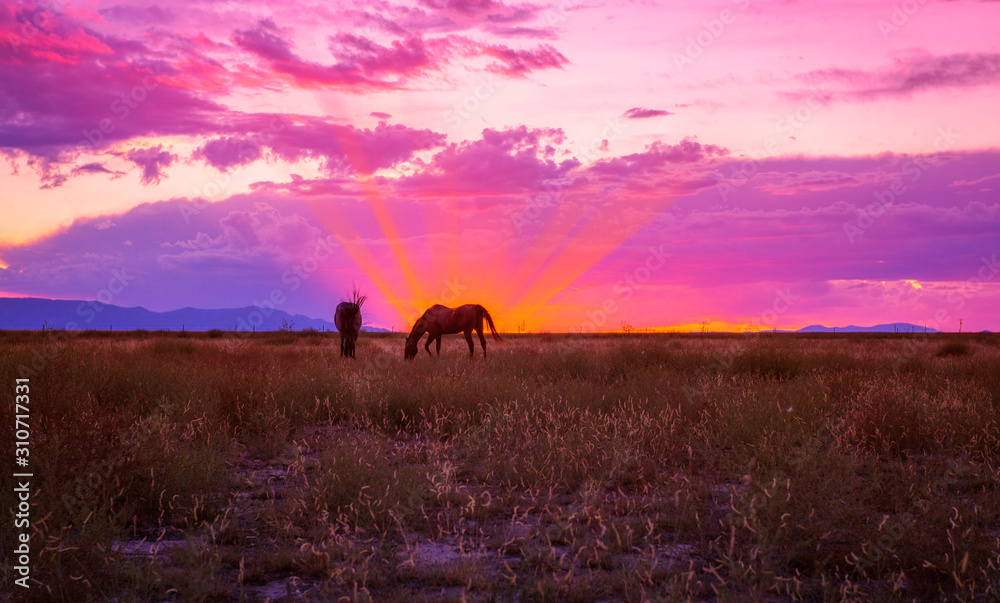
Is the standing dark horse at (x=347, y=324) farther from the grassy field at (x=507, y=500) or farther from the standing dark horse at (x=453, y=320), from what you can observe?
the grassy field at (x=507, y=500)

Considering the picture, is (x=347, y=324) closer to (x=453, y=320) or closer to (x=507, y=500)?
(x=453, y=320)

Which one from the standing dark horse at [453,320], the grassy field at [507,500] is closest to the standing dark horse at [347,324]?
the standing dark horse at [453,320]

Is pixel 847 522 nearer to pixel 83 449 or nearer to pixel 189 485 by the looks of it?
pixel 189 485

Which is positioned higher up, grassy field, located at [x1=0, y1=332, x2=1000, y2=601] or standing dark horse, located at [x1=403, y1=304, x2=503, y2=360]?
standing dark horse, located at [x1=403, y1=304, x2=503, y2=360]

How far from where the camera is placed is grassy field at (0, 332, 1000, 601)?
11.3 feet

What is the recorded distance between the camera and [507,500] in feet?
16.0

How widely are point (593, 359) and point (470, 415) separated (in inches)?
288

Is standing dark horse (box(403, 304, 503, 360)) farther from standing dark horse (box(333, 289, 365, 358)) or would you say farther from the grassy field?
the grassy field

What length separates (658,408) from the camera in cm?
812

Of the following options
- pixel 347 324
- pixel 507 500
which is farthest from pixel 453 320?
pixel 507 500

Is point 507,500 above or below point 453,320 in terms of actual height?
below

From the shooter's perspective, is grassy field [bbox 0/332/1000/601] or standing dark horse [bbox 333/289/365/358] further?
standing dark horse [bbox 333/289/365/358]

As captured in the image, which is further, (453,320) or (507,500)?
(453,320)


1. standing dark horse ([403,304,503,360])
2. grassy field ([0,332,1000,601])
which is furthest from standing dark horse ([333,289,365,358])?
grassy field ([0,332,1000,601])
